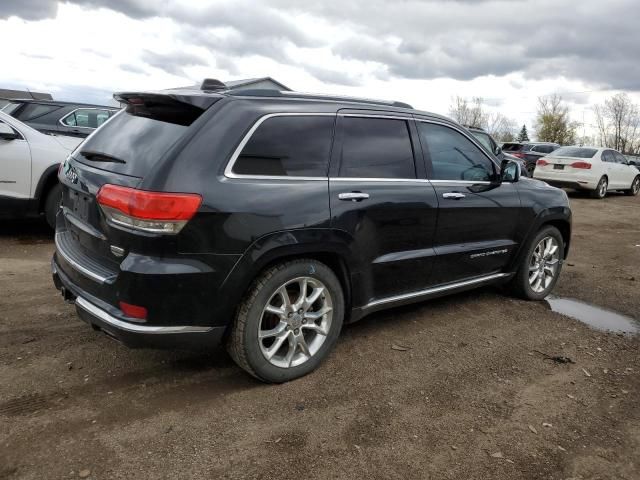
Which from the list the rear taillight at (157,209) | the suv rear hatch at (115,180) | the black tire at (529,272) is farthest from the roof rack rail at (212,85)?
the black tire at (529,272)

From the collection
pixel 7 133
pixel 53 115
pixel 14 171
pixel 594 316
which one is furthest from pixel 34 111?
pixel 594 316

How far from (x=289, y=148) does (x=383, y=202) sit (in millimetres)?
774

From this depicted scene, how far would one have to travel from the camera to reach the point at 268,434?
280 cm

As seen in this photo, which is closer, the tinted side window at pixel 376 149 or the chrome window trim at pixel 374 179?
the chrome window trim at pixel 374 179

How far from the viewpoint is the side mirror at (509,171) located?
4.64 metres

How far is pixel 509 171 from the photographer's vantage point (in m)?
4.65

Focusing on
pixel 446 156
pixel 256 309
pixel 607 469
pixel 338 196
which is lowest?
pixel 607 469

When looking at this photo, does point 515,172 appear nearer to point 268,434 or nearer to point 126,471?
point 268,434

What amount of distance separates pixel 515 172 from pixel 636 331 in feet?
5.74

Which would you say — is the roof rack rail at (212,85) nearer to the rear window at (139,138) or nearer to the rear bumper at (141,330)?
the rear window at (139,138)

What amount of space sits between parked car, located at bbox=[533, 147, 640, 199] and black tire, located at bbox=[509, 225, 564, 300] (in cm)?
1158

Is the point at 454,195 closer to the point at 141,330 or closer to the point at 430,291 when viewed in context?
the point at 430,291

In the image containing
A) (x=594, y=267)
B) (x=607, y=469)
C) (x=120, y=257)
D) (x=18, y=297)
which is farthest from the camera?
(x=594, y=267)

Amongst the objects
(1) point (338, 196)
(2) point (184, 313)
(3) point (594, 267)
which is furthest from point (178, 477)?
(3) point (594, 267)
